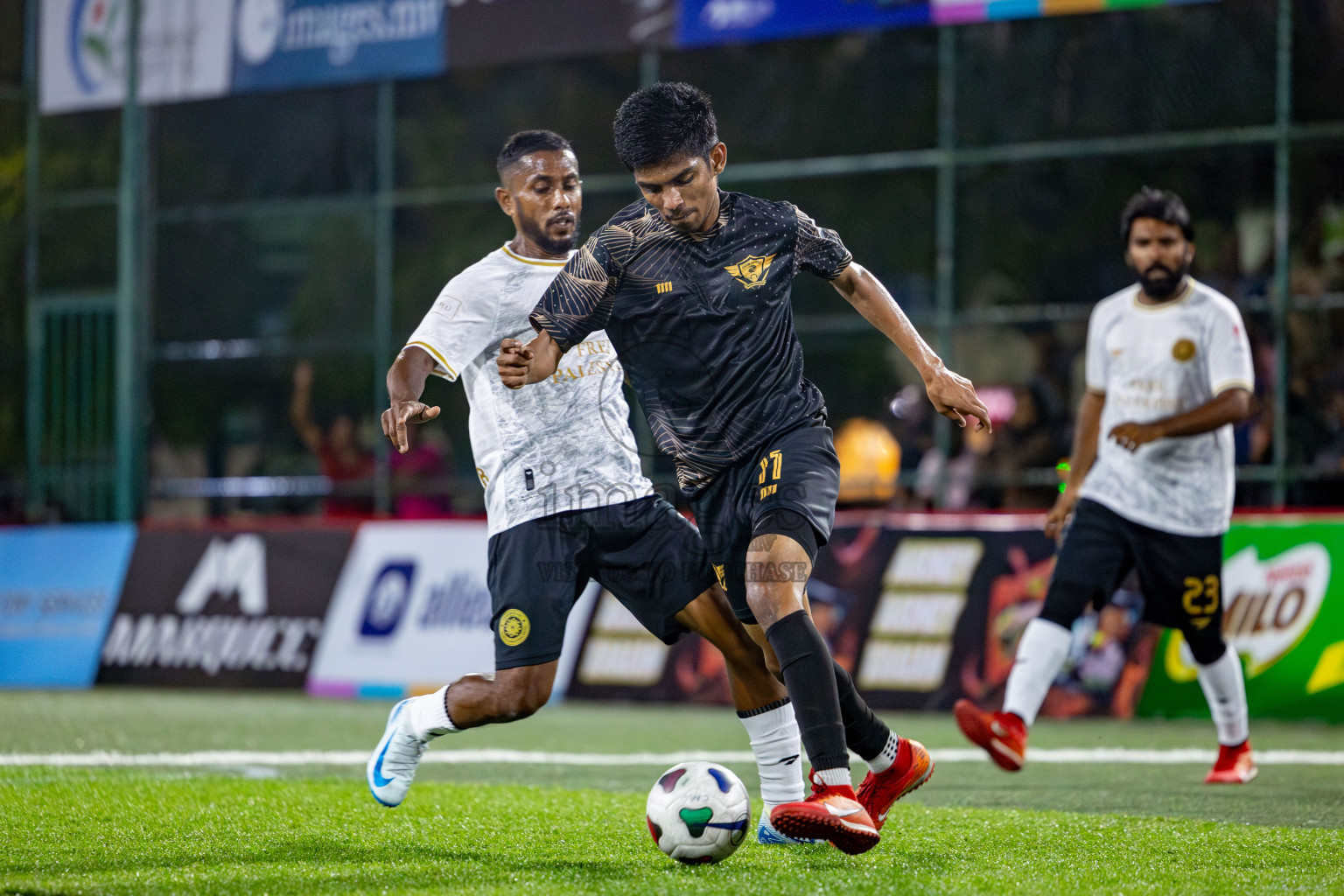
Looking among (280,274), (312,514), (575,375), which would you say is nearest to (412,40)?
(280,274)

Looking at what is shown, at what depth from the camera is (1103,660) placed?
10039mm

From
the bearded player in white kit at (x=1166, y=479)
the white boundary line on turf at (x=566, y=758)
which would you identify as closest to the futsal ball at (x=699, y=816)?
the bearded player in white kit at (x=1166, y=479)

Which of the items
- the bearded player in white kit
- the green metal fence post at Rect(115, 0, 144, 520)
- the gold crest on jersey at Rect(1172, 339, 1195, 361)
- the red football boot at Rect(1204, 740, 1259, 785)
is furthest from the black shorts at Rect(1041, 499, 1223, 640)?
the green metal fence post at Rect(115, 0, 144, 520)

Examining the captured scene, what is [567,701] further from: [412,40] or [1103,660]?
[412,40]

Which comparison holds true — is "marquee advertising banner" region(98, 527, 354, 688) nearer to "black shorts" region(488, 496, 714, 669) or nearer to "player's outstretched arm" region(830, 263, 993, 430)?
"black shorts" region(488, 496, 714, 669)

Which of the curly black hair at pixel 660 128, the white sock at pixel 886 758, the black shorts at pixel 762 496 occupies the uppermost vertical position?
the curly black hair at pixel 660 128

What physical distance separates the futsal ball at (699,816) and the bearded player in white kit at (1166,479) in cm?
224

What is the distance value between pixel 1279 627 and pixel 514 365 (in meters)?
6.30

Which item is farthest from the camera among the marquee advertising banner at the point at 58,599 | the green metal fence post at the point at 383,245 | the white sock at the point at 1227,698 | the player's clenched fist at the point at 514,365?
the green metal fence post at the point at 383,245

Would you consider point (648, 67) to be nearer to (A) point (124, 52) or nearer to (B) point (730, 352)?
(A) point (124, 52)

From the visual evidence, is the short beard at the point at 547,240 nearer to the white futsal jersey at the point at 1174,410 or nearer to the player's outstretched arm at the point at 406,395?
the player's outstretched arm at the point at 406,395

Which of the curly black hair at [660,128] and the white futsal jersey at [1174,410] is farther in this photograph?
the white futsal jersey at [1174,410]

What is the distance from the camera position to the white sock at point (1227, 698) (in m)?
7.17

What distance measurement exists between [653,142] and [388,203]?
11.5 meters
